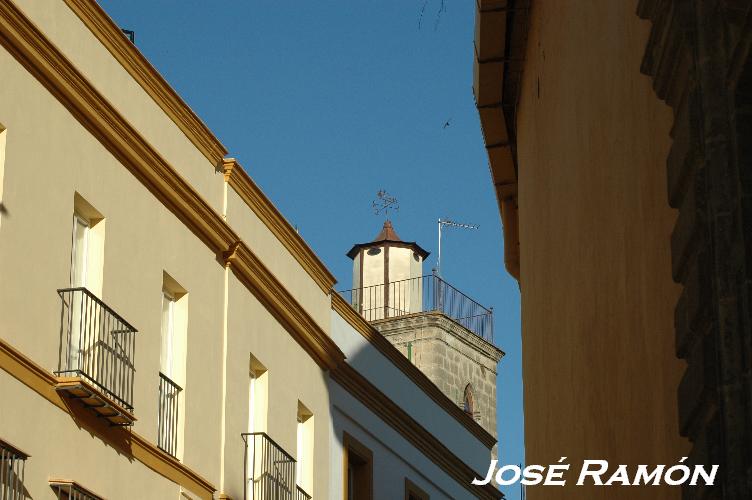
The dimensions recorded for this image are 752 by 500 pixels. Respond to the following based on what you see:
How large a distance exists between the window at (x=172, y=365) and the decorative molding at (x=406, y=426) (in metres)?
5.65

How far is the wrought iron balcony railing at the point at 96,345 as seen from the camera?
1605cm

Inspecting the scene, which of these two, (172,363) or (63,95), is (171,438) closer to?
(172,363)

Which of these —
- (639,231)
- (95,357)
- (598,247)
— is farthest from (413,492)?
(639,231)

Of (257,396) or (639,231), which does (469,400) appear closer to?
(257,396)

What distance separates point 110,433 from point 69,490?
1415mm

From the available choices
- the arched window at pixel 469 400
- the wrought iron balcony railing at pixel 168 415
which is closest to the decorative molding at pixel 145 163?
the wrought iron balcony railing at pixel 168 415

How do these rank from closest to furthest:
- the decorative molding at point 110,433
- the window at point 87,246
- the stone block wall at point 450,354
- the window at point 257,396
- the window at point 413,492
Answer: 1. the decorative molding at point 110,433
2. the window at point 87,246
3. the window at point 257,396
4. the window at point 413,492
5. the stone block wall at point 450,354

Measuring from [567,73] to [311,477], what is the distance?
44.5 feet

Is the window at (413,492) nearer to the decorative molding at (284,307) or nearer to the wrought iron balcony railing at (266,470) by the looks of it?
the decorative molding at (284,307)

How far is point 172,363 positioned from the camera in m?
19.0

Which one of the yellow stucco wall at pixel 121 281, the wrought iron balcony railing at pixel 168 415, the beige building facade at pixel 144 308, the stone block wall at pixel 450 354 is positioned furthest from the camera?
the stone block wall at pixel 450 354

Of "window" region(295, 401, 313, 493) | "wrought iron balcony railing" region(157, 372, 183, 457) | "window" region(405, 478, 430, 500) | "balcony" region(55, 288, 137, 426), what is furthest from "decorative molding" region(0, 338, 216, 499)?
"window" region(405, 478, 430, 500)

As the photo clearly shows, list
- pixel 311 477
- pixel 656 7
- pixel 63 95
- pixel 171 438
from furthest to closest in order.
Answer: pixel 311 477, pixel 171 438, pixel 63 95, pixel 656 7

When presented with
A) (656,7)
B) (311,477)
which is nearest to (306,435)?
(311,477)
